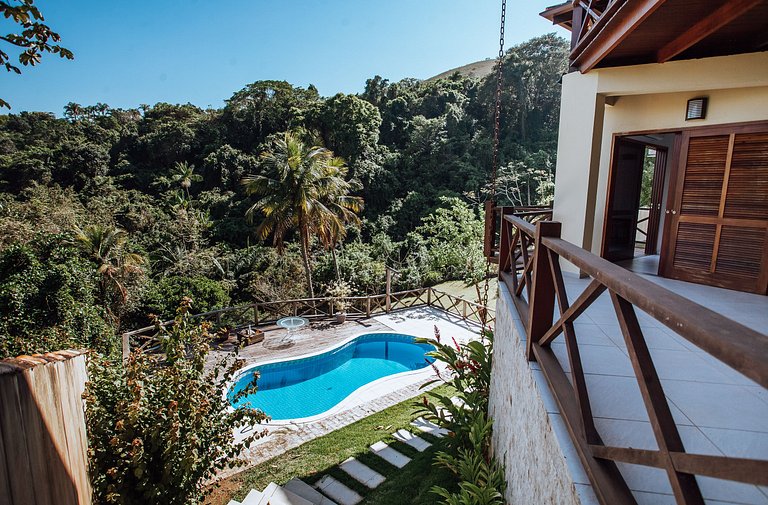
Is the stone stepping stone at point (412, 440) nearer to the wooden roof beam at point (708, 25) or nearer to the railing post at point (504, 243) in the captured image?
the railing post at point (504, 243)

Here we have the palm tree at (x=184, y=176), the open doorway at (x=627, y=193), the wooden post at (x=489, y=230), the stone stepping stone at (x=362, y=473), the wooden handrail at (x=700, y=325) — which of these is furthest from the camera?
the palm tree at (x=184, y=176)

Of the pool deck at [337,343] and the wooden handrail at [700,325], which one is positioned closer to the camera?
the wooden handrail at [700,325]

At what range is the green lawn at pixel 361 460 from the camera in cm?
450

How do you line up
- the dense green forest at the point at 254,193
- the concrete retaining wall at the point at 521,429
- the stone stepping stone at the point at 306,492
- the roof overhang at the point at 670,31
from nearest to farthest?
the concrete retaining wall at the point at 521,429 → the roof overhang at the point at 670,31 → the stone stepping stone at the point at 306,492 → the dense green forest at the point at 254,193

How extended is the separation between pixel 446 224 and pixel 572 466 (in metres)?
18.8

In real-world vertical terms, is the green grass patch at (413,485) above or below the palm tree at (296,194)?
below

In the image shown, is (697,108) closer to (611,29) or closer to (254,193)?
(611,29)

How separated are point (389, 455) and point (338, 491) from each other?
3.18ft

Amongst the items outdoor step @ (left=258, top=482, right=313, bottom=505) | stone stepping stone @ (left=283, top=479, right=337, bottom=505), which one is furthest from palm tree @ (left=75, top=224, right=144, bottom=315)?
outdoor step @ (left=258, top=482, right=313, bottom=505)

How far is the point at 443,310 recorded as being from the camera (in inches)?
544

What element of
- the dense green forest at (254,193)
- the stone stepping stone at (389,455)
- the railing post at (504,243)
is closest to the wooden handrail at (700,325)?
the railing post at (504,243)

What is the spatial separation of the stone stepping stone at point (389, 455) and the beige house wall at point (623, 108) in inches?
152

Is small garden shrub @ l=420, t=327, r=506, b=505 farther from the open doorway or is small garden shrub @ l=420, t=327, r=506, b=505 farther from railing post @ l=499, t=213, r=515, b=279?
the open doorway

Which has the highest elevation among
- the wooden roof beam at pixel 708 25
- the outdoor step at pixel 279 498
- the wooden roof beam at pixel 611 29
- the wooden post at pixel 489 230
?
the wooden roof beam at pixel 611 29
